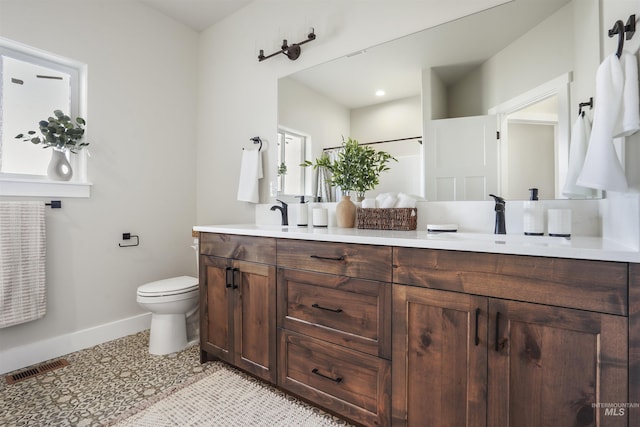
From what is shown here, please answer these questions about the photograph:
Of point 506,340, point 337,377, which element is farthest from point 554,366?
point 337,377

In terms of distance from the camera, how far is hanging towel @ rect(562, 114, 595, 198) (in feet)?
4.21

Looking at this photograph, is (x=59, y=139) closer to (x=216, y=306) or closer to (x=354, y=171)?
(x=216, y=306)

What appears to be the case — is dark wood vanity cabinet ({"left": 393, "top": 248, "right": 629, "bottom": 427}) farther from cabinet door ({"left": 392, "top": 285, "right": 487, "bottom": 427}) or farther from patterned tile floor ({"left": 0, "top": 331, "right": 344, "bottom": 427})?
patterned tile floor ({"left": 0, "top": 331, "right": 344, "bottom": 427})

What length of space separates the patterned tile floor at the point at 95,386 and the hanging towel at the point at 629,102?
226 centimetres

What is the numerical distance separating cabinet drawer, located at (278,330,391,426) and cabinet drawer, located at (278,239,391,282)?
0.34 m

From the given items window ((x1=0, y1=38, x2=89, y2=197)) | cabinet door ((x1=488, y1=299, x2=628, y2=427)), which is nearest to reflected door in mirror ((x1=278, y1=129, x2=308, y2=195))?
window ((x1=0, y1=38, x2=89, y2=197))

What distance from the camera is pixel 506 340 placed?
978mm

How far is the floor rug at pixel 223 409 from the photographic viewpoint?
1.43 meters

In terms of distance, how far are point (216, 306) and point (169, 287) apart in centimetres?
47

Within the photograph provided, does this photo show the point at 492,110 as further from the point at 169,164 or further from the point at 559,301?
the point at 169,164

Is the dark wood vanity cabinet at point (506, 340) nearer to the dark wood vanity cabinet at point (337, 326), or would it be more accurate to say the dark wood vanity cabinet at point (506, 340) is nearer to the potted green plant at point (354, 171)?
the dark wood vanity cabinet at point (337, 326)

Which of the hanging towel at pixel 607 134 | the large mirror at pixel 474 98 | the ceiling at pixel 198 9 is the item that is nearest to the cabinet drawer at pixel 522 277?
the hanging towel at pixel 607 134

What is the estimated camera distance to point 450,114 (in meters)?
1.65

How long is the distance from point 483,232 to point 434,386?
816 mm
